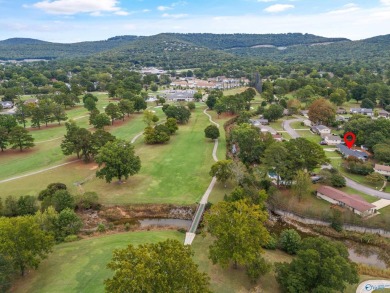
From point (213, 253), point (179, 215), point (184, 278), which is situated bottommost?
point (179, 215)

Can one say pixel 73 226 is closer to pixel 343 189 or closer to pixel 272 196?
pixel 272 196

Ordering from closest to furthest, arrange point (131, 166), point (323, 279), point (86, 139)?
point (323, 279)
point (131, 166)
point (86, 139)

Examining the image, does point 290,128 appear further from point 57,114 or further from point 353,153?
point 57,114

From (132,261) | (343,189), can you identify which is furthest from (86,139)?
(343,189)

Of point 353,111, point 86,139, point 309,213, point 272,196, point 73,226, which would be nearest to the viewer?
point 73,226

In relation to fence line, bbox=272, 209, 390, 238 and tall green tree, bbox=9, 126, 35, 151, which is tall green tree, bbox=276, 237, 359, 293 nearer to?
fence line, bbox=272, 209, 390, 238

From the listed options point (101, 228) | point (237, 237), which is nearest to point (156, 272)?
point (237, 237)
